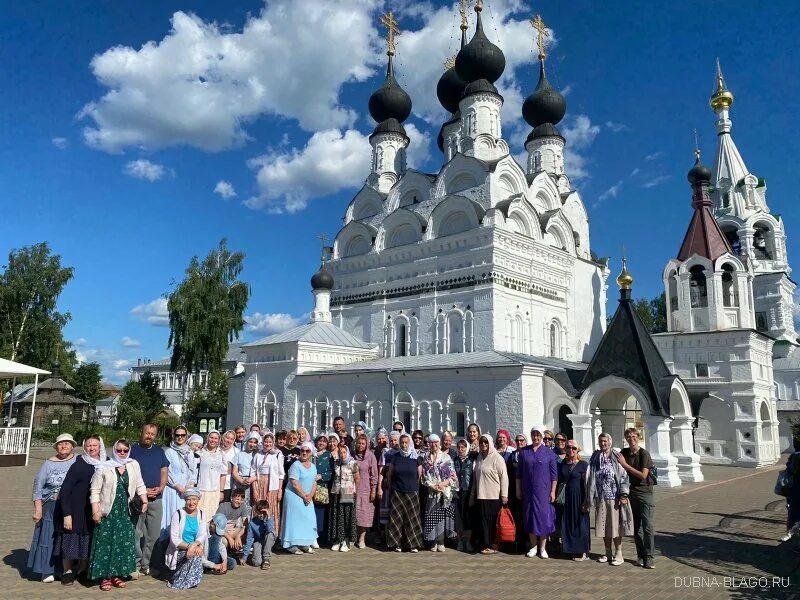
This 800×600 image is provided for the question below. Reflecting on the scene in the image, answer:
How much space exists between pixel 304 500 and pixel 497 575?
7.39ft

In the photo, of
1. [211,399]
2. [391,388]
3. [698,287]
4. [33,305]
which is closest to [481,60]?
[698,287]

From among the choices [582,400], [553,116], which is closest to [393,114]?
[553,116]

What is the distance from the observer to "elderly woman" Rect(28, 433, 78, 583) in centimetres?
550

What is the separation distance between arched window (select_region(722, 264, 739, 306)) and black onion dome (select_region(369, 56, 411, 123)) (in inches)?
592

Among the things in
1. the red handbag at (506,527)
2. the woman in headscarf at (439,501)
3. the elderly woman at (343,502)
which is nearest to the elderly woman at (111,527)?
the elderly woman at (343,502)

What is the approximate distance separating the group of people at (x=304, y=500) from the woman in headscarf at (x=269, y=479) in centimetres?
1

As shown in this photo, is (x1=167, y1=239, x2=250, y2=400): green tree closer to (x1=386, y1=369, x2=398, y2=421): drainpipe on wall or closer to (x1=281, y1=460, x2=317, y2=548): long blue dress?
(x1=386, y1=369, x2=398, y2=421): drainpipe on wall

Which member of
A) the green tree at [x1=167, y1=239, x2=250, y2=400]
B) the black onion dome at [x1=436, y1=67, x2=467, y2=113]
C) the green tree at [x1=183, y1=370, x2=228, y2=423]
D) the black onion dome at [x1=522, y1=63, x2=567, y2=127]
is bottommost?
the green tree at [x1=183, y1=370, x2=228, y2=423]

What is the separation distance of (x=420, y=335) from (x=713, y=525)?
1324 centimetres

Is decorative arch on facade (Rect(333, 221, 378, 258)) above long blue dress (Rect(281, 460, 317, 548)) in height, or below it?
above

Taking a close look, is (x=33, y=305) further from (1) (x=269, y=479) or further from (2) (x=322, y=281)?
(1) (x=269, y=479)

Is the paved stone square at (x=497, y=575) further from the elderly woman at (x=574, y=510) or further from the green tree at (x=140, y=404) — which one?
the green tree at (x=140, y=404)

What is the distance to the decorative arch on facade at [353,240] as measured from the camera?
78.7 feet

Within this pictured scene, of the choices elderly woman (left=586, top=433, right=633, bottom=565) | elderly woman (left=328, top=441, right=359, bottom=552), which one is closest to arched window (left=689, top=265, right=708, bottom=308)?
elderly woman (left=586, top=433, right=633, bottom=565)
